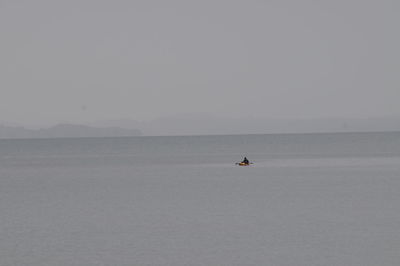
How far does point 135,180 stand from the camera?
71.1m

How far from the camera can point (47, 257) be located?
91.2 feet

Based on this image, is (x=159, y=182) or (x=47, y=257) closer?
(x=47, y=257)

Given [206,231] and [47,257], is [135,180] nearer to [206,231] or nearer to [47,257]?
[206,231]

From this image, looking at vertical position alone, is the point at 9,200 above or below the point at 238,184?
below

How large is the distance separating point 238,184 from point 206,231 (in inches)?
1154

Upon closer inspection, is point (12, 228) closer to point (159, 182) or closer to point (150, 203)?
point (150, 203)

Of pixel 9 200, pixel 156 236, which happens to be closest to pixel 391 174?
pixel 9 200

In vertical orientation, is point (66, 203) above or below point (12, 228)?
above

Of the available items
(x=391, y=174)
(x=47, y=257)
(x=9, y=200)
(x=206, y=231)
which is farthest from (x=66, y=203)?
(x=391, y=174)

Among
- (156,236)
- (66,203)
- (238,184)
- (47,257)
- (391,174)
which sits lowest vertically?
(47,257)

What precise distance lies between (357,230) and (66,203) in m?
23.3

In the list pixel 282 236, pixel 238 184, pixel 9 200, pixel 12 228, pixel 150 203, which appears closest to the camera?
pixel 282 236

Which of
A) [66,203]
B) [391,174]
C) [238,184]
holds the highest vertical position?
Answer: [391,174]

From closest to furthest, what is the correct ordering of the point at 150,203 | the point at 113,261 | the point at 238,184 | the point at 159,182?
1. the point at 113,261
2. the point at 150,203
3. the point at 238,184
4. the point at 159,182
